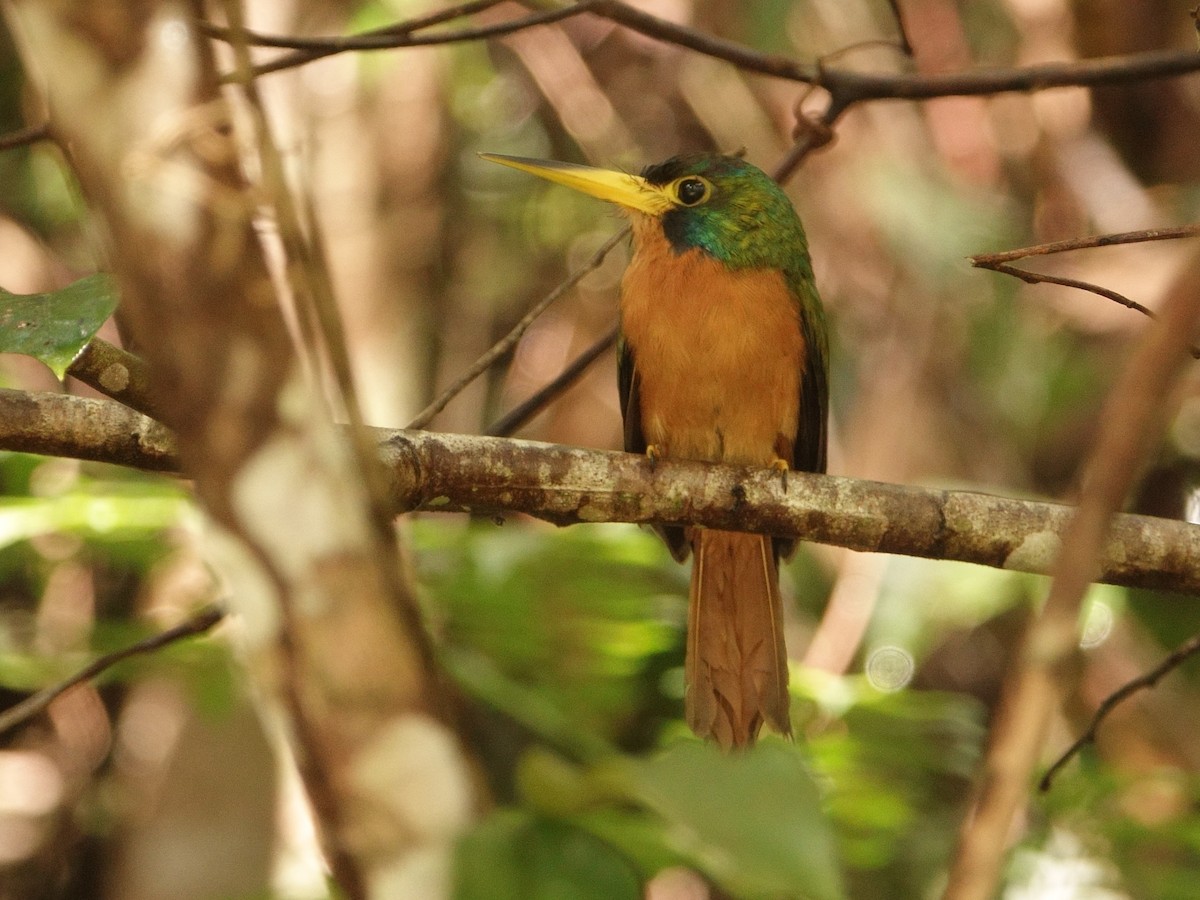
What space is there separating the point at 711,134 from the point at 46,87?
4408 millimetres

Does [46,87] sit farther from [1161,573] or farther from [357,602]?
[1161,573]

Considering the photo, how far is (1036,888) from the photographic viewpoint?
3.05m

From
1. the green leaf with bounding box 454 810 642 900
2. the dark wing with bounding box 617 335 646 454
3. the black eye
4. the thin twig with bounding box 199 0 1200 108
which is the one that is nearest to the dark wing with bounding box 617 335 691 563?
the dark wing with bounding box 617 335 646 454

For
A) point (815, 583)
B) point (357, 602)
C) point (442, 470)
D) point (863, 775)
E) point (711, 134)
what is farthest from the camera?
point (711, 134)

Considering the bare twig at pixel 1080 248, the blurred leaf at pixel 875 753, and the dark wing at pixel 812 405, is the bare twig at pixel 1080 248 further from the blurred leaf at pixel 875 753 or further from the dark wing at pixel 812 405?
the dark wing at pixel 812 405

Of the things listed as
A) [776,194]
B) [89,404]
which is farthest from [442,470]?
[776,194]

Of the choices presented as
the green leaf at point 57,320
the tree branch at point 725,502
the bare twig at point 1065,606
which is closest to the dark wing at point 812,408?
the tree branch at point 725,502

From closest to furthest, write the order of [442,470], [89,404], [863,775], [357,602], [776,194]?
[357,602], [89,404], [442,470], [863,775], [776,194]

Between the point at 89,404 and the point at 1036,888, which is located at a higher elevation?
the point at 89,404

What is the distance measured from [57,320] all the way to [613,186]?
5.29 feet

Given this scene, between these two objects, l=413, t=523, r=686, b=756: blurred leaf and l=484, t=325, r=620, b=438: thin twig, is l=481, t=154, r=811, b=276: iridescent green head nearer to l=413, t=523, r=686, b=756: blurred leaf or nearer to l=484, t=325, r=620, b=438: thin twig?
l=484, t=325, r=620, b=438: thin twig

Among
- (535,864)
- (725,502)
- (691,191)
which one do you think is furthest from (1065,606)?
(691,191)

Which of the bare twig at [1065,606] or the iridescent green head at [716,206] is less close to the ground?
the bare twig at [1065,606]

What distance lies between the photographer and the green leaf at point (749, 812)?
24.5 inches
